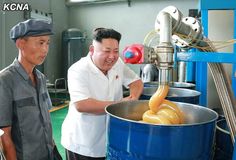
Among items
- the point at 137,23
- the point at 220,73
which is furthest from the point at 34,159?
the point at 137,23

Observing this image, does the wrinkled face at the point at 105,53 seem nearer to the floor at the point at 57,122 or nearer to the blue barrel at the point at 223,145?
the blue barrel at the point at 223,145

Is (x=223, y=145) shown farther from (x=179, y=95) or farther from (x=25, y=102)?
(x=25, y=102)

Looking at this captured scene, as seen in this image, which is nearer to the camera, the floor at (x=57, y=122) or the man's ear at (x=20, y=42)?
the man's ear at (x=20, y=42)

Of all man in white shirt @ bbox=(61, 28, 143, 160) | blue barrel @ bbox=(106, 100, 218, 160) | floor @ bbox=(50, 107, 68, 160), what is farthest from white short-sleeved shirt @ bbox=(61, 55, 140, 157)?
floor @ bbox=(50, 107, 68, 160)

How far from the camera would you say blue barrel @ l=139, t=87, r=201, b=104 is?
115 cm

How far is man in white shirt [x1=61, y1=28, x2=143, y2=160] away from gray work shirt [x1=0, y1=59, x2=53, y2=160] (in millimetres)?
158

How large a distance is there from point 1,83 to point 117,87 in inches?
21.5

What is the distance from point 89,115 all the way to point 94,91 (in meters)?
0.12

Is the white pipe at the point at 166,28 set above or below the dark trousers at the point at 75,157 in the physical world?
above

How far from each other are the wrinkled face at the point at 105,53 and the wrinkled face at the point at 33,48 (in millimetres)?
235

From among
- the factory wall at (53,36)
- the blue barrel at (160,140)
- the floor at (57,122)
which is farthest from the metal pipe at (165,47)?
the factory wall at (53,36)

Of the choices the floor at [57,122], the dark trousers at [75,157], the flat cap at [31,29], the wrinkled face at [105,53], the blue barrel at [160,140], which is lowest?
the floor at [57,122]

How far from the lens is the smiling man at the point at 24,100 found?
3.71 ft

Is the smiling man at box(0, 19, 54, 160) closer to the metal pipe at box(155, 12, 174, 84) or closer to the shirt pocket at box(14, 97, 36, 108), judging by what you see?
the shirt pocket at box(14, 97, 36, 108)
